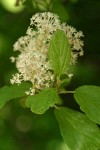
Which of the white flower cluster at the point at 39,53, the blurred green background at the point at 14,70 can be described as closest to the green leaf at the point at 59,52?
the white flower cluster at the point at 39,53

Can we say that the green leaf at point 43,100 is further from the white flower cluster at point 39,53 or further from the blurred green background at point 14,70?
the blurred green background at point 14,70

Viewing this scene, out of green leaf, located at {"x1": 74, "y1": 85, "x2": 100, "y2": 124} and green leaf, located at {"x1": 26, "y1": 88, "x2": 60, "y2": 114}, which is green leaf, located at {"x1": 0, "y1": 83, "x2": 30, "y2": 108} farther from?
green leaf, located at {"x1": 74, "y1": 85, "x2": 100, "y2": 124}

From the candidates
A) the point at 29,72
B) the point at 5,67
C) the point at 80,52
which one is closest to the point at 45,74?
the point at 29,72

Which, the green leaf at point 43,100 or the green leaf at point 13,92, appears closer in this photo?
the green leaf at point 43,100

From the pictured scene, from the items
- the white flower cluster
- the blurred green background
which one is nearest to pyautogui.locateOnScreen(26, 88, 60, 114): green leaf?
the white flower cluster

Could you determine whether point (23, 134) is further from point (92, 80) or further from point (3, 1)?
point (3, 1)

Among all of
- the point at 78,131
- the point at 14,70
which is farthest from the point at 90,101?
the point at 14,70
